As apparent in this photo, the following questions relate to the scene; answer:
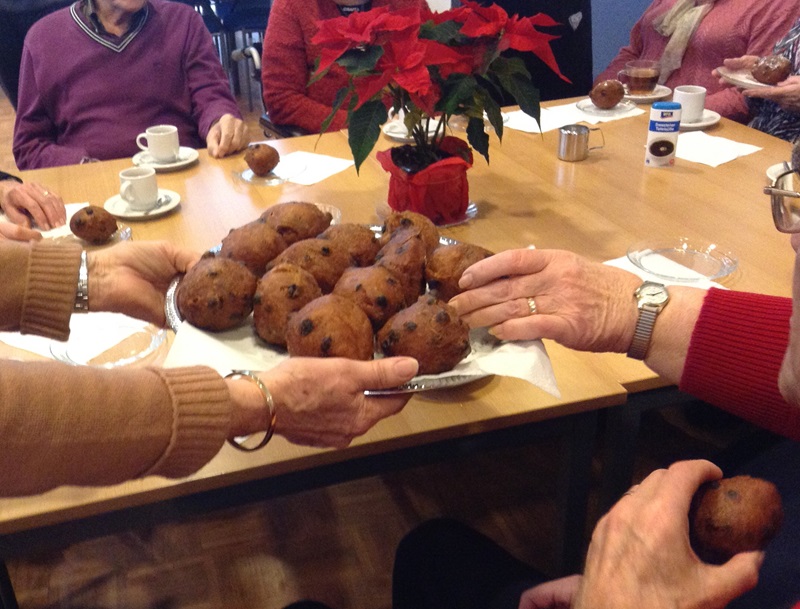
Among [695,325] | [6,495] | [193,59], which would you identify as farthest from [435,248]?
[193,59]

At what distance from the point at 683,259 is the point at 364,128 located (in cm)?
69

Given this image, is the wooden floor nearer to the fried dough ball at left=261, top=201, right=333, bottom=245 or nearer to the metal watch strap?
the metal watch strap

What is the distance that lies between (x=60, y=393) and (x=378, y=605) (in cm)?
110

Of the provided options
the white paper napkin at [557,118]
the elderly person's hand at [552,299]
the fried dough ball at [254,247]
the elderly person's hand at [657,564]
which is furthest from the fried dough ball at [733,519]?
the white paper napkin at [557,118]

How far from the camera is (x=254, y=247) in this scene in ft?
3.64

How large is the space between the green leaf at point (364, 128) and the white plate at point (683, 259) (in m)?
0.56

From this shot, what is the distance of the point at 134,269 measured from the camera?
1.20 metres

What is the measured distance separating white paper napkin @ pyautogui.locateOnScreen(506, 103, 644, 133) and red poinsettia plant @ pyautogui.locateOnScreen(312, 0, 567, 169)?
0.76m

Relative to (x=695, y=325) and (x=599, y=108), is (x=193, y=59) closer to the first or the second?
(x=599, y=108)

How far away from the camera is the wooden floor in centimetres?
168

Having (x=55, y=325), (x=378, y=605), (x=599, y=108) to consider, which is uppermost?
(x=55, y=325)

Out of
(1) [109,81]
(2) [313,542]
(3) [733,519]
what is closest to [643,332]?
(3) [733,519]

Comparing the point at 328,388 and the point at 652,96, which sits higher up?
the point at 328,388

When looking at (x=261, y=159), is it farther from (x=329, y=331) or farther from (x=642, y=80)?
(x=642, y=80)
